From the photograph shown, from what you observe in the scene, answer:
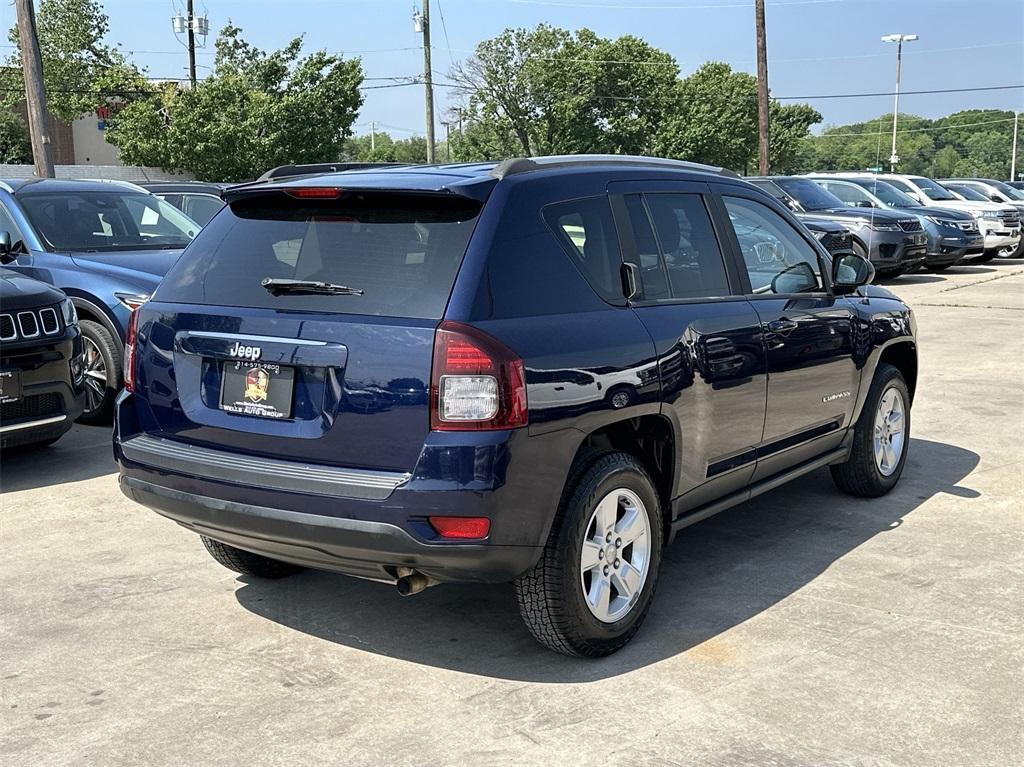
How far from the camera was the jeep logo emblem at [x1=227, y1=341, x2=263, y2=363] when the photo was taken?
12.6ft

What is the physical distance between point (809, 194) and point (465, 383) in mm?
17763

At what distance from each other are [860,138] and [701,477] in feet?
427

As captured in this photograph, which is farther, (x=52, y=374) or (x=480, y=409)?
(x=52, y=374)

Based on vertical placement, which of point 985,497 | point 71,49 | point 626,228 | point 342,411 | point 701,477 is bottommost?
point 985,497

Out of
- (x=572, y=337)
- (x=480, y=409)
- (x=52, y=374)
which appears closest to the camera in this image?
(x=480, y=409)

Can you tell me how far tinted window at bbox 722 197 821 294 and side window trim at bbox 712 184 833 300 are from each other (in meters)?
0.02

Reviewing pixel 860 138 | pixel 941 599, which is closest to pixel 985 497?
pixel 941 599

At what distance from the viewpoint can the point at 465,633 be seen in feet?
14.3

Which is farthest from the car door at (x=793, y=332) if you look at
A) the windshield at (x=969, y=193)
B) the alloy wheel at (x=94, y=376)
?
the windshield at (x=969, y=193)

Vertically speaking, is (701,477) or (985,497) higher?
(701,477)

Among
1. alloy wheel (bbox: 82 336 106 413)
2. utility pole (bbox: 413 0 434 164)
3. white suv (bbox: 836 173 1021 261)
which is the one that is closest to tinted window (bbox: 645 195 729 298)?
alloy wheel (bbox: 82 336 106 413)

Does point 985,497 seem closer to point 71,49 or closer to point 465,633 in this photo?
point 465,633

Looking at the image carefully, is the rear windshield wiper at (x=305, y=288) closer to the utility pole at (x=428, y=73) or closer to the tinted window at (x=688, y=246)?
the tinted window at (x=688, y=246)

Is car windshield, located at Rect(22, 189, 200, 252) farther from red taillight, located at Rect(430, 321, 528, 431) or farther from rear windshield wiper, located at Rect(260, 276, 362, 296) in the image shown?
red taillight, located at Rect(430, 321, 528, 431)
